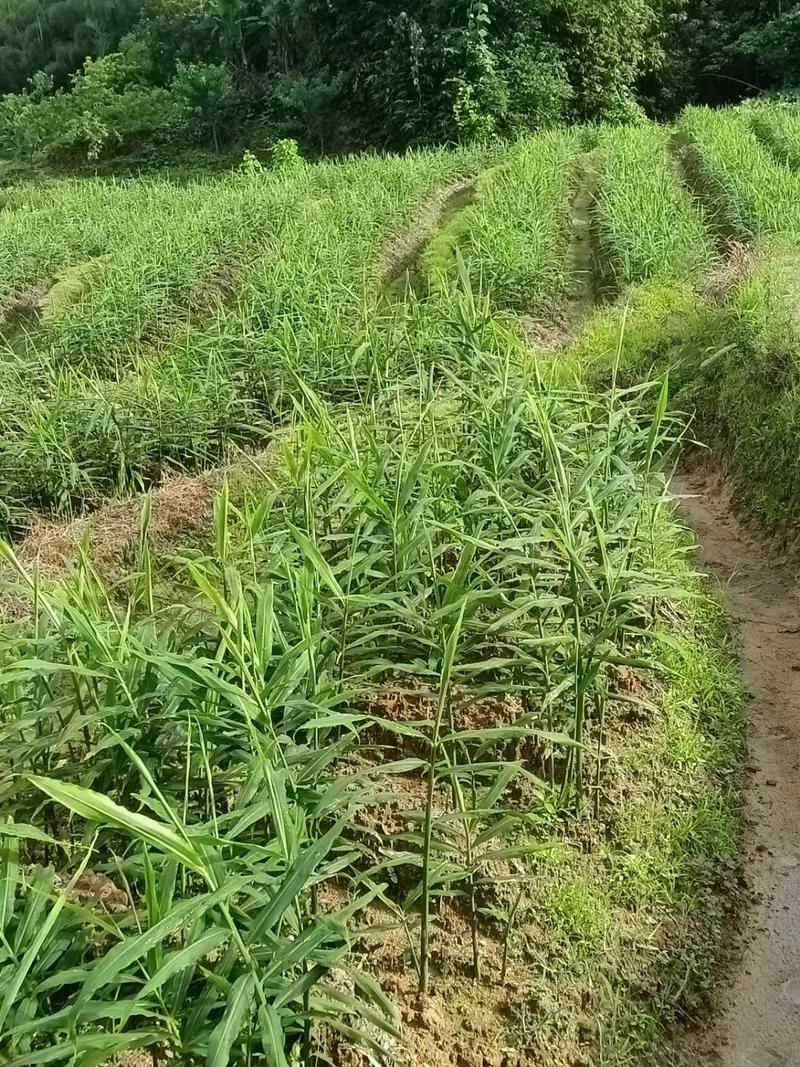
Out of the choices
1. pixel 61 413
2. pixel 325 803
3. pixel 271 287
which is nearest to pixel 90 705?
pixel 325 803

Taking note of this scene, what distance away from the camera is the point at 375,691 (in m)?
2.00

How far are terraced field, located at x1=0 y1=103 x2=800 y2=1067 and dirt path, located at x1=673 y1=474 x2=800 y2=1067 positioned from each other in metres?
0.07

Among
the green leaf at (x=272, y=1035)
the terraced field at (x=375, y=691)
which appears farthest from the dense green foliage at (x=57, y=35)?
the green leaf at (x=272, y=1035)

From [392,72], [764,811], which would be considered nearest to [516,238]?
[764,811]

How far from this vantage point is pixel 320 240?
630 centimetres

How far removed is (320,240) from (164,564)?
11.3ft

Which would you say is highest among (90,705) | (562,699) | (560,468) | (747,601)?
(560,468)

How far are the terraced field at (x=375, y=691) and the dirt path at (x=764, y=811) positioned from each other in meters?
0.07

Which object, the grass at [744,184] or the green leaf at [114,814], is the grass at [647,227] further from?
the green leaf at [114,814]

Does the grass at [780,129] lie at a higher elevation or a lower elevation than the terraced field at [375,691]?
higher

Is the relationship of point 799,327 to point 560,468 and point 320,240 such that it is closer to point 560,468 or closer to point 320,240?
point 560,468

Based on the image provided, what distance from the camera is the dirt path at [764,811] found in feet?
6.25

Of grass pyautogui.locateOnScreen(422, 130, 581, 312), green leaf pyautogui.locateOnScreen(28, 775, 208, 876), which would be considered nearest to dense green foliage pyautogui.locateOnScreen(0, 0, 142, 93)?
grass pyautogui.locateOnScreen(422, 130, 581, 312)

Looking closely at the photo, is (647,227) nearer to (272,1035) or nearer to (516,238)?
(516,238)
